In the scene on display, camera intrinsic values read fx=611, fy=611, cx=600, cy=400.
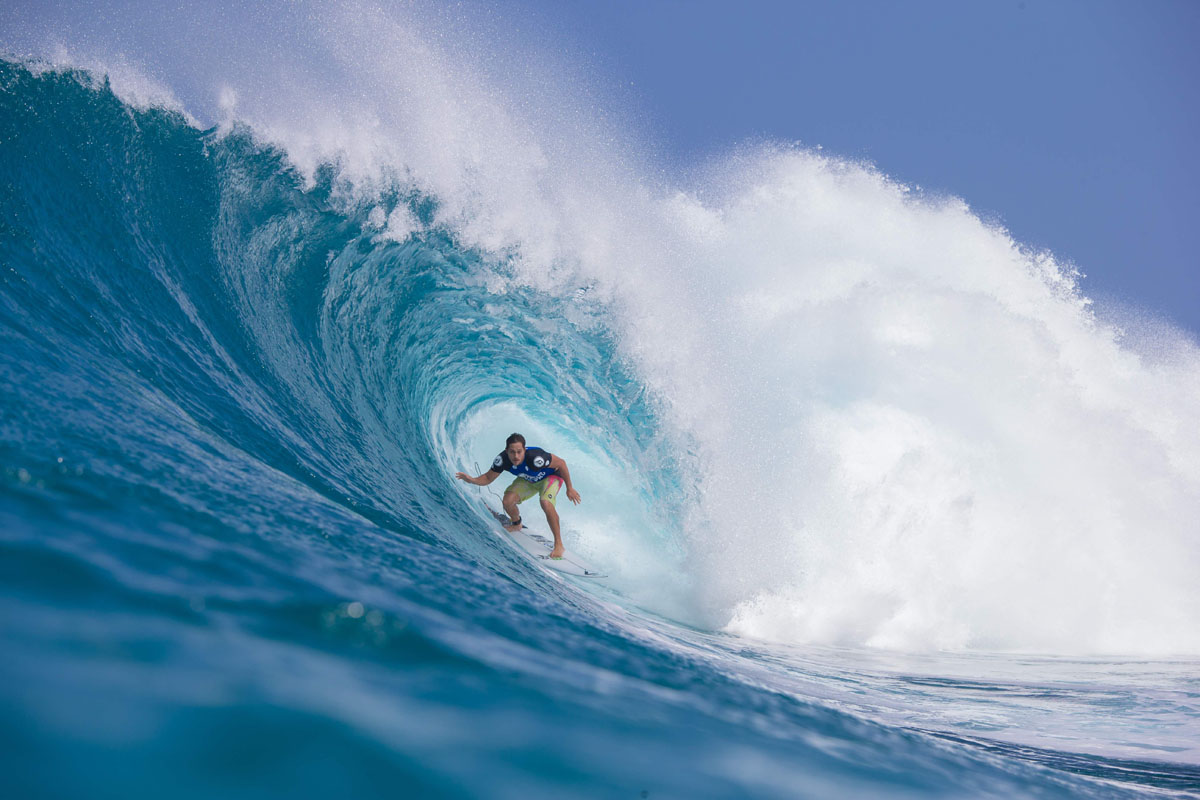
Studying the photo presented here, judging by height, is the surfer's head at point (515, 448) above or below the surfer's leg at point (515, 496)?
above

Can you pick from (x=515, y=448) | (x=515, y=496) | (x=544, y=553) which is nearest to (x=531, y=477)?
(x=515, y=496)

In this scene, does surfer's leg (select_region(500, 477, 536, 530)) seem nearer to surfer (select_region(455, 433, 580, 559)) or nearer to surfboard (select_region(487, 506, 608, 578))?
surfer (select_region(455, 433, 580, 559))

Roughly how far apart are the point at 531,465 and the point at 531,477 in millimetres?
233

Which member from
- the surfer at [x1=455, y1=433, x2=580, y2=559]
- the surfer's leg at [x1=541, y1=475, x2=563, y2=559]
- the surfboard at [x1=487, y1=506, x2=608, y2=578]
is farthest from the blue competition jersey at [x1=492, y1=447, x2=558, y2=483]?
the surfboard at [x1=487, y1=506, x2=608, y2=578]

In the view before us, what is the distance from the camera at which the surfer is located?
665 centimetres

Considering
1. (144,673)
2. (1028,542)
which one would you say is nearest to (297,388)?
(144,673)

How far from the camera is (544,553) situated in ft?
23.8

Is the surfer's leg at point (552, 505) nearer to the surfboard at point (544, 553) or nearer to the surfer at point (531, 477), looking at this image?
the surfer at point (531, 477)

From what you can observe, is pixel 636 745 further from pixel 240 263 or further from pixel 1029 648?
pixel 1029 648

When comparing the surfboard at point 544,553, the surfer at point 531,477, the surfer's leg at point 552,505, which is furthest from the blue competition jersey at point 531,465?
the surfboard at point 544,553

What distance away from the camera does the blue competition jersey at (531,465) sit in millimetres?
6754

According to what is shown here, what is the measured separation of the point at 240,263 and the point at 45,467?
6172 mm

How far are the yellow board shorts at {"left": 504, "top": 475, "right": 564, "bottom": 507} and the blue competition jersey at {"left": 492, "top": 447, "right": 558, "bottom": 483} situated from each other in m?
0.07

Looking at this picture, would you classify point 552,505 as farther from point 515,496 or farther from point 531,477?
point 515,496
